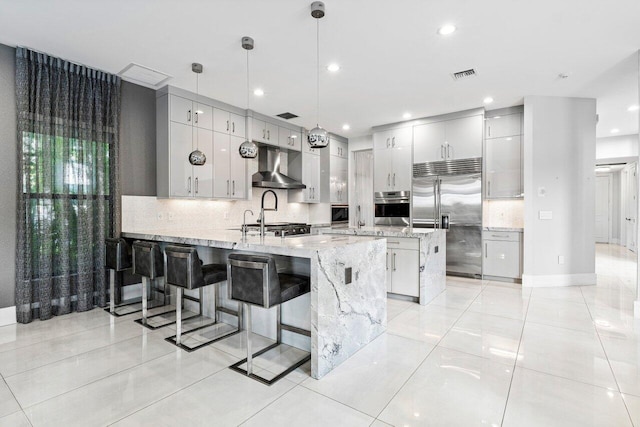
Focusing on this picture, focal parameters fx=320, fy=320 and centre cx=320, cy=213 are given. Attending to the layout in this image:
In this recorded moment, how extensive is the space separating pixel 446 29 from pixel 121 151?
4.06 metres

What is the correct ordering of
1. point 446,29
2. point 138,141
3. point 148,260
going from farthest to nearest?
point 138,141
point 148,260
point 446,29

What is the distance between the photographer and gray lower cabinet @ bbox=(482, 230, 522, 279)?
5.14 m

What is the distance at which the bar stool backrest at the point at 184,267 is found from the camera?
2.69m

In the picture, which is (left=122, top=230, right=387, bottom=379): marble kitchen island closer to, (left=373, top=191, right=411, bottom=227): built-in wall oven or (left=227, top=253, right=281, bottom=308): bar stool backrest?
(left=227, top=253, right=281, bottom=308): bar stool backrest

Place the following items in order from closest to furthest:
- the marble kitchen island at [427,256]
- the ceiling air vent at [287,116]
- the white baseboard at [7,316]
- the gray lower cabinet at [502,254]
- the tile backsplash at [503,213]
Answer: the white baseboard at [7,316] → the marble kitchen island at [427,256] → the gray lower cabinet at [502,254] → the tile backsplash at [503,213] → the ceiling air vent at [287,116]

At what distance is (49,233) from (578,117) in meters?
7.24

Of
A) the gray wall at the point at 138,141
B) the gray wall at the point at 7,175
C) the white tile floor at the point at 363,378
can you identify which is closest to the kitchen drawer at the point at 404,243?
the white tile floor at the point at 363,378

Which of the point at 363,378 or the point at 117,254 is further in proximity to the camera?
the point at 117,254

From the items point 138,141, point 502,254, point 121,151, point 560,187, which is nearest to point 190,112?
point 138,141

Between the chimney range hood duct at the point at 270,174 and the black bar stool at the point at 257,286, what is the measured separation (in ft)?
11.1

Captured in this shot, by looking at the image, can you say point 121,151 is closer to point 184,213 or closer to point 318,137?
point 184,213

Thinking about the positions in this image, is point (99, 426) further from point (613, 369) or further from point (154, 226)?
point (613, 369)

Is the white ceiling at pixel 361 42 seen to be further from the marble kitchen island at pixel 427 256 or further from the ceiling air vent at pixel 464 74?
the marble kitchen island at pixel 427 256

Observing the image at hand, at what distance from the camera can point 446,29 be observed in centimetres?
302
